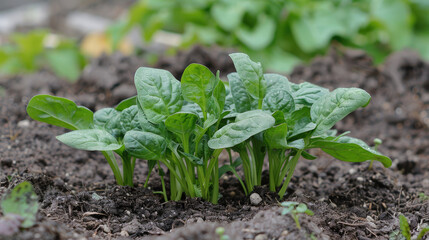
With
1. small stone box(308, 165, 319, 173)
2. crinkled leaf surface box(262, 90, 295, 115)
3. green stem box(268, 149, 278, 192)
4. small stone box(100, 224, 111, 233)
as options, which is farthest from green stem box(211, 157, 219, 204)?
small stone box(308, 165, 319, 173)

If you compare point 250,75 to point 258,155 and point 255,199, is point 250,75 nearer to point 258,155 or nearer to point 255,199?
point 258,155

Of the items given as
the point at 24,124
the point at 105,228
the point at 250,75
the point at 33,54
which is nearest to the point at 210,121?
the point at 250,75

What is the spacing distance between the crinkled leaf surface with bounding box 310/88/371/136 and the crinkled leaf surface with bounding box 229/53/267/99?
0.71 ft

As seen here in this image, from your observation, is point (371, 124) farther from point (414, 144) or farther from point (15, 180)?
point (15, 180)

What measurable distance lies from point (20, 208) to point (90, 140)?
340mm

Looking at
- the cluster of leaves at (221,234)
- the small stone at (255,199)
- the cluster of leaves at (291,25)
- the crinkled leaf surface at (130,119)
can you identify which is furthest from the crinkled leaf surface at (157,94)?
the cluster of leaves at (291,25)

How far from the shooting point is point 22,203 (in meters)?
1.42

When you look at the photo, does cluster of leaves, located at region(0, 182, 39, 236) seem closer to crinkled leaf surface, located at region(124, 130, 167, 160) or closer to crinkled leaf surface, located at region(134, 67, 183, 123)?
crinkled leaf surface, located at region(124, 130, 167, 160)

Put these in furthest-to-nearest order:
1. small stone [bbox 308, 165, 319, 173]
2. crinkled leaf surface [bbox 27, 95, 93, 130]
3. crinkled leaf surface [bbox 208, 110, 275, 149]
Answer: small stone [bbox 308, 165, 319, 173]
crinkled leaf surface [bbox 27, 95, 93, 130]
crinkled leaf surface [bbox 208, 110, 275, 149]

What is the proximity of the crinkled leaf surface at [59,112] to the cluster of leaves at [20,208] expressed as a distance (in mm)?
417

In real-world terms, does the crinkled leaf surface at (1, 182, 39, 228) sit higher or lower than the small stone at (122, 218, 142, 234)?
higher

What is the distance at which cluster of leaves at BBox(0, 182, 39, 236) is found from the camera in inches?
52.9

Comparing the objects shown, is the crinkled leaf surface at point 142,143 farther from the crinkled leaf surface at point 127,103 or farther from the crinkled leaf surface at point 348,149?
the crinkled leaf surface at point 348,149

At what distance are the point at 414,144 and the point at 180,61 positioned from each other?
1851 millimetres
